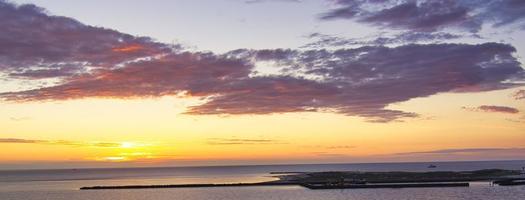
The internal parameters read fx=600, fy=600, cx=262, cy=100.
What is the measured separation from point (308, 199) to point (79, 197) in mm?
40947

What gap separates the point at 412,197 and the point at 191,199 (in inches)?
1241

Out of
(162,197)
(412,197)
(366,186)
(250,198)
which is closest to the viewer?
(412,197)

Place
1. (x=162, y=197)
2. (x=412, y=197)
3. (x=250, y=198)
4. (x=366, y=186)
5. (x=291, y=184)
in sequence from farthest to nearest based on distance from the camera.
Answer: (x=291, y=184) < (x=366, y=186) < (x=162, y=197) < (x=250, y=198) < (x=412, y=197)

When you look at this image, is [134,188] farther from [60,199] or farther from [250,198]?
[250,198]

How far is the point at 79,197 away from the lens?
9969 centimetres

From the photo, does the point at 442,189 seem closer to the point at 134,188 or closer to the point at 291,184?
the point at 291,184

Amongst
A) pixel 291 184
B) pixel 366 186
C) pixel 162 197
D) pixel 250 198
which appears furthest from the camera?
pixel 291 184

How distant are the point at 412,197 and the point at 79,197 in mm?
54082

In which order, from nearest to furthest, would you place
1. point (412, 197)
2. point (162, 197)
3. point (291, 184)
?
point (412, 197), point (162, 197), point (291, 184)

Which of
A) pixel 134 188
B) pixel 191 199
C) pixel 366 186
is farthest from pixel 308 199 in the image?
pixel 134 188

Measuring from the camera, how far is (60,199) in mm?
Result: 97188

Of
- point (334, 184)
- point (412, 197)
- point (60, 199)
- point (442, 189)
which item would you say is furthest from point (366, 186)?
point (60, 199)

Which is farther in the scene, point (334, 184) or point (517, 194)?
point (334, 184)

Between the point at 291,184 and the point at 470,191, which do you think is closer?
the point at 470,191
